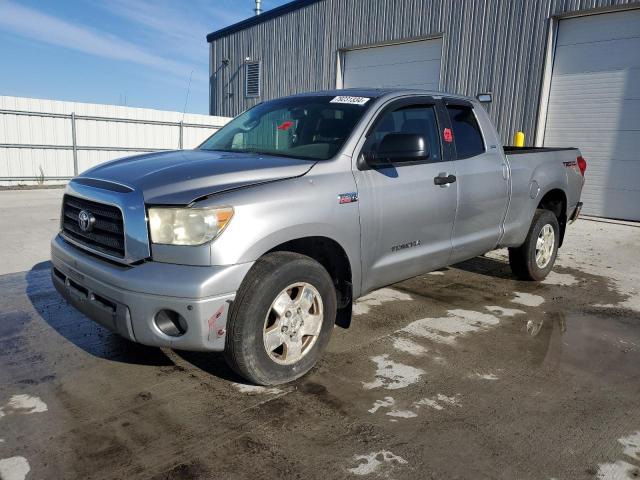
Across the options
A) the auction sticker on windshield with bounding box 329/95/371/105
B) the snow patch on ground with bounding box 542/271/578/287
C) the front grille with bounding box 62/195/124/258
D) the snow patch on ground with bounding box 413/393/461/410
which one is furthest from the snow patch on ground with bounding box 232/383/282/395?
the snow patch on ground with bounding box 542/271/578/287

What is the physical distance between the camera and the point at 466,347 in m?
3.94

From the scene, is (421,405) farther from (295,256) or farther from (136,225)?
(136,225)

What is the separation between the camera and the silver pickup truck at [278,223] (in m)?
2.76

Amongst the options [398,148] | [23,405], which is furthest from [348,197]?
[23,405]

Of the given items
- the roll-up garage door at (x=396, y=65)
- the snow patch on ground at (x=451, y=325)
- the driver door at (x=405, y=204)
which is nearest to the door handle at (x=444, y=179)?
the driver door at (x=405, y=204)

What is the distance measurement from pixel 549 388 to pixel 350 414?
53.7 inches

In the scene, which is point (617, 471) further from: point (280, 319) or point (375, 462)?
point (280, 319)

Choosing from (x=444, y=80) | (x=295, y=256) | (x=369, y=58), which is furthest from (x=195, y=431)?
(x=369, y=58)

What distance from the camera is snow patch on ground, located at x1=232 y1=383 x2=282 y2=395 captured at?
3.13 metres

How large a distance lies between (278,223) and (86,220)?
1.21 m

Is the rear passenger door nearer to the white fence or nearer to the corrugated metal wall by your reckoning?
the corrugated metal wall

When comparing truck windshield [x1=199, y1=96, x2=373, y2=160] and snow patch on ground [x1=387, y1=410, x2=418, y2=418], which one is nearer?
snow patch on ground [x1=387, y1=410, x2=418, y2=418]

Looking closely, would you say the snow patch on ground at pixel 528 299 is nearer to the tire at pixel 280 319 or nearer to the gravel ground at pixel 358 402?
→ the gravel ground at pixel 358 402

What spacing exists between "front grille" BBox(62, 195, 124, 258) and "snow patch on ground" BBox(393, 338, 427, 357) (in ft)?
6.97
